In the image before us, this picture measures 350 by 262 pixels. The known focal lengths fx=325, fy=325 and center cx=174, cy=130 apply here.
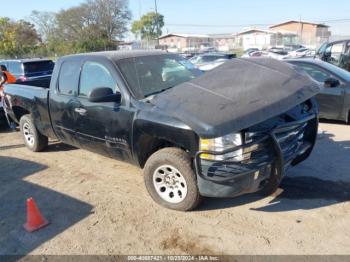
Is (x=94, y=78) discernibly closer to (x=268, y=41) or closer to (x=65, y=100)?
(x=65, y=100)

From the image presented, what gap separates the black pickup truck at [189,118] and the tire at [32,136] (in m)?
1.26

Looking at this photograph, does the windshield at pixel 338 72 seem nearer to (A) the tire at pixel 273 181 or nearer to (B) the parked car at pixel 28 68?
(A) the tire at pixel 273 181

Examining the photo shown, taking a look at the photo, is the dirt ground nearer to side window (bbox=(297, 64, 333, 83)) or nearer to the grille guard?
the grille guard

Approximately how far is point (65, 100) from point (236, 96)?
2867 mm

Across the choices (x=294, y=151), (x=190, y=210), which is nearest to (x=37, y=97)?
(x=190, y=210)

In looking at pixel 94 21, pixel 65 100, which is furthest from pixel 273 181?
pixel 94 21

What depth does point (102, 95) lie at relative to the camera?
13.3 feet

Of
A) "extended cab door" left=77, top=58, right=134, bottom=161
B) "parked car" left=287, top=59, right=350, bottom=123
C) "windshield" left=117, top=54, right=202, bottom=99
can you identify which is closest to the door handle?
"extended cab door" left=77, top=58, right=134, bottom=161

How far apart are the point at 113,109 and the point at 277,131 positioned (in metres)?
2.09

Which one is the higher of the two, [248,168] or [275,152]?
[275,152]

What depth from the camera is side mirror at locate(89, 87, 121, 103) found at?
402 cm

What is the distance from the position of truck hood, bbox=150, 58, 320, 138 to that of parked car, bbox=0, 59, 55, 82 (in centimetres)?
984

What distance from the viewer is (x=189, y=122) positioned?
3176 millimetres

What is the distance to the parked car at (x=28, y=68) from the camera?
1238 cm
